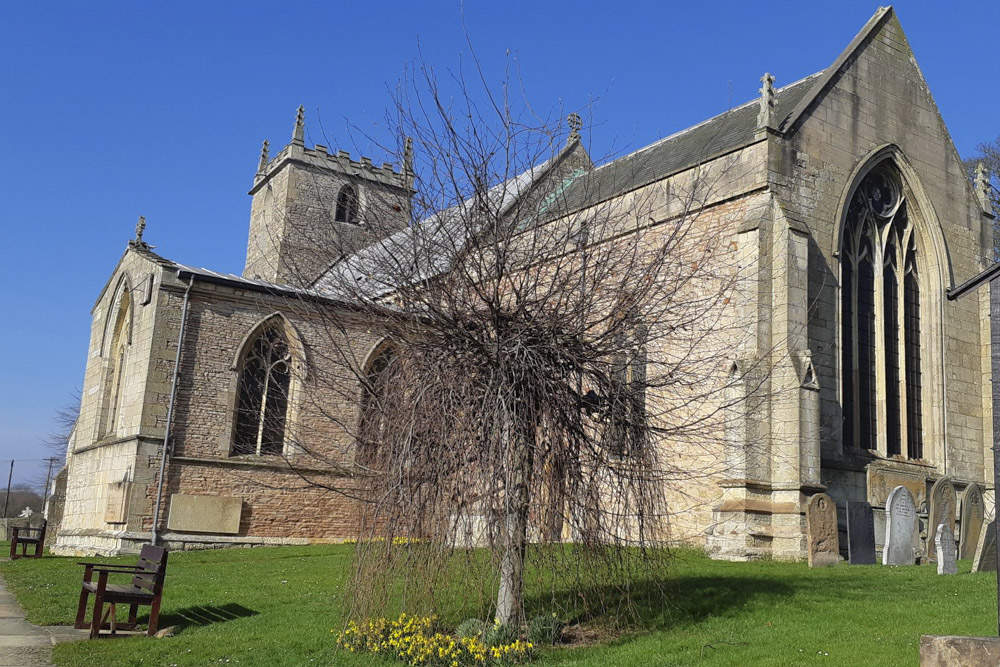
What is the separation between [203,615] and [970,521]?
1225cm

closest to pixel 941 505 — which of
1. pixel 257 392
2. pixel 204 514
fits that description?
pixel 257 392

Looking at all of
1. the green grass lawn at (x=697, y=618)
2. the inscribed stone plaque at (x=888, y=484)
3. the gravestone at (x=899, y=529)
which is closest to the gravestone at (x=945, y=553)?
the green grass lawn at (x=697, y=618)

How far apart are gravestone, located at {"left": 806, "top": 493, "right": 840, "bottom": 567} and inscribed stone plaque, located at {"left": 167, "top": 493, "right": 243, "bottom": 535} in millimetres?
12073

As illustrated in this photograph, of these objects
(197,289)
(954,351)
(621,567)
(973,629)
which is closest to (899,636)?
(973,629)

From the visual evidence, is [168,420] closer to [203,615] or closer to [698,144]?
[203,615]

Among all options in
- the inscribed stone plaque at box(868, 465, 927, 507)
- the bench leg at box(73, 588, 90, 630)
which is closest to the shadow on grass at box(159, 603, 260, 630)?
the bench leg at box(73, 588, 90, 630)

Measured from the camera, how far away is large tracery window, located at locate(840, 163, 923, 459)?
58.3 ft

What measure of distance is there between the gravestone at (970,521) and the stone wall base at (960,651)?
12153mm

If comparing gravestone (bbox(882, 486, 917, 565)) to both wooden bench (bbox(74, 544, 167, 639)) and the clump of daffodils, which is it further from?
wooden bench (bbox(74, 544, 167, 639))

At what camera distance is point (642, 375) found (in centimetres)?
1059

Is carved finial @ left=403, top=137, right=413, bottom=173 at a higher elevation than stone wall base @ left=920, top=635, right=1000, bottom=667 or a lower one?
higher

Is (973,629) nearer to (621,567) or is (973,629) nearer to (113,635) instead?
(621,567)

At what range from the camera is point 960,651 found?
4297 millimetres

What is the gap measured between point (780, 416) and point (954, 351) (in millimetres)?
6446
